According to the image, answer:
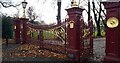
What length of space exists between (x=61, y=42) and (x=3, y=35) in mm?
10864

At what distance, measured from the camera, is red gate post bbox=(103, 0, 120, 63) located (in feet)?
22.7

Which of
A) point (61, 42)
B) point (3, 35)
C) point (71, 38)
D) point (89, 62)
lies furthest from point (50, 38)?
point (3, 35)

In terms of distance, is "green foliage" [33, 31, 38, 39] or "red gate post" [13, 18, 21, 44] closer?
"green foliage" [33, 31, 38, 39]

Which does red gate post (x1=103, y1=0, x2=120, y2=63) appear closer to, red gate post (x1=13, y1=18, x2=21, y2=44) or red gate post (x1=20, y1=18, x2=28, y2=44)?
red gate post (x1=20, y1=18, x2=28, y2=44)

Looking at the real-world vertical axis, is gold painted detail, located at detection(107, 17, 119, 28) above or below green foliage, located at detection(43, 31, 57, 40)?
above

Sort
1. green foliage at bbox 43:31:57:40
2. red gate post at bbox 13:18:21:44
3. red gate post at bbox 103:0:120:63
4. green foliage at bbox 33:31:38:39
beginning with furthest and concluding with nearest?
red gate post at bbox 13:18:21:44, green foliage at bbox 33:31:38:39, green foliage at bbox 43:31:57:40, red gate post at bbox 103:0:120:63

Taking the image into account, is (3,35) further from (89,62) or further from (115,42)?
(115,42)

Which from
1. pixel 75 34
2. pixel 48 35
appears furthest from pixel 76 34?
pixel 48 35

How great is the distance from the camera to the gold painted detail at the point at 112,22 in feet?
22.7

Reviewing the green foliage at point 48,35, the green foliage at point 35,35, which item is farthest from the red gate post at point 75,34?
the green foliage at point 35,35

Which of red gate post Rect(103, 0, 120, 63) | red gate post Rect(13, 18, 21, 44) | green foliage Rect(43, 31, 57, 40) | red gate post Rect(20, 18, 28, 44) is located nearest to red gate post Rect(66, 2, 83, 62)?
red gate post Rect(103, 0, 120, 63)

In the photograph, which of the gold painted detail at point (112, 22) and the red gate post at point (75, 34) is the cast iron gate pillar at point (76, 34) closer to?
the red gate post at point (75, 34)

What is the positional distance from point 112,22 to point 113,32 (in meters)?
0.30

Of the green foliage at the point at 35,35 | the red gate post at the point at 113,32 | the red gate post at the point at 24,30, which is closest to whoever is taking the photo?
the red gate post at the point at 113,32
